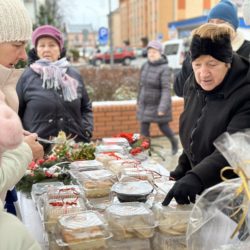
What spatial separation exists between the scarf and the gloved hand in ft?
6.52

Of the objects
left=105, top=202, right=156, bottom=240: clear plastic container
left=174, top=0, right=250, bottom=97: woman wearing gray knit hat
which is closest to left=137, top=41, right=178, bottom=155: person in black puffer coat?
left=174, top=0, right=250, bottom=97: woman wearing gray knit hat

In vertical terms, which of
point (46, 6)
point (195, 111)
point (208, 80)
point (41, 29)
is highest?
point (46, 6)

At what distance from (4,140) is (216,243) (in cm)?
79

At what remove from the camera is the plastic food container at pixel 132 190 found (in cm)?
194

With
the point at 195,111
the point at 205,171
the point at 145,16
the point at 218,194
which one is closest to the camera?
the point at 218,194

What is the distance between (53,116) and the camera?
352cm

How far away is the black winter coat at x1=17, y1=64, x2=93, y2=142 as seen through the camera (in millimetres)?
3494

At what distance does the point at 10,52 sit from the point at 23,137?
0.56 meters

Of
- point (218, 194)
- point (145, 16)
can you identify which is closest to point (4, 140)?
point (218, 194)

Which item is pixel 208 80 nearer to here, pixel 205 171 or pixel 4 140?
pixel 205 171

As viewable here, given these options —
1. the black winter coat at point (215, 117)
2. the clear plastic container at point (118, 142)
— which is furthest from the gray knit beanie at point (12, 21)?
the clear plastic container at point (118, 142)

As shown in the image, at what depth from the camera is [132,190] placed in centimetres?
200

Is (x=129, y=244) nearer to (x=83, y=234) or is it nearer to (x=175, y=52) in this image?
(x=83, y=234)

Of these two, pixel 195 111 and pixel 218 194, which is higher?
pixel 195 111
